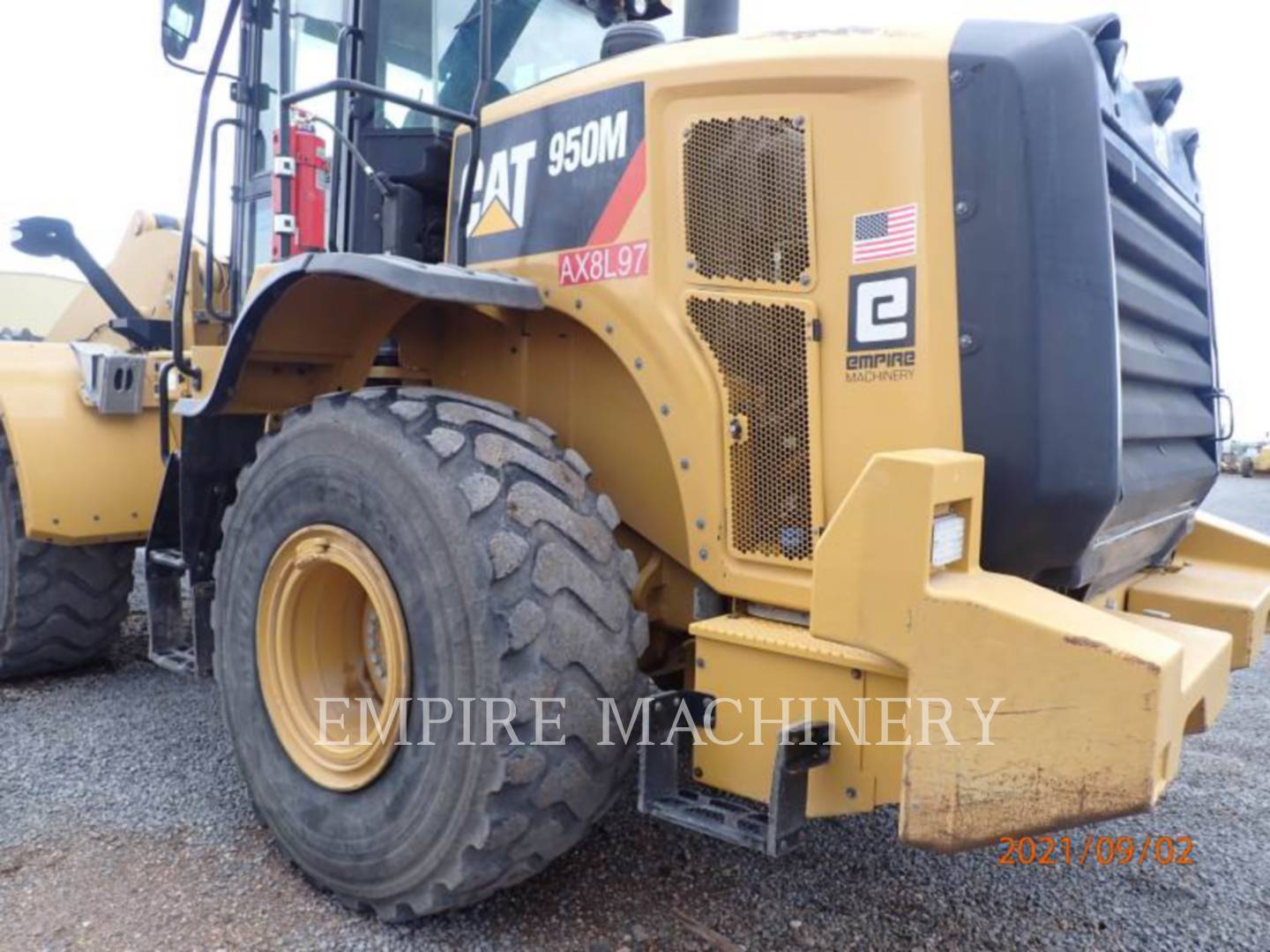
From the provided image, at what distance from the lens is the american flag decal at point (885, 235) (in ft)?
6.82

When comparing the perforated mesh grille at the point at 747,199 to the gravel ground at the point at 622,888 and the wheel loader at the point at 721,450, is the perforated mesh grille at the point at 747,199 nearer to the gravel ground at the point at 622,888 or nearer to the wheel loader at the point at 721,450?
the wheel loader at the point at 721,450

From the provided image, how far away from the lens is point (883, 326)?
2.12 metres

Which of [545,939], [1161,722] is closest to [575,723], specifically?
[545,939]

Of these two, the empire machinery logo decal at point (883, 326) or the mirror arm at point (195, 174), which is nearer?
the empire machinery logo decal at point (883, 326)

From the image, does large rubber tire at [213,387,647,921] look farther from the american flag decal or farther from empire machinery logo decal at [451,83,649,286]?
the american flag decal

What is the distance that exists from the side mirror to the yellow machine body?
1.29 metres

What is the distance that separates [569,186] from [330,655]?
54.9 inches

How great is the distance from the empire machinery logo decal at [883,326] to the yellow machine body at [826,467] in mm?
18

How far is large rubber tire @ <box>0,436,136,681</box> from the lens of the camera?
4.04m

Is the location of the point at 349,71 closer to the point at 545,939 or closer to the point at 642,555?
the point at 642,555

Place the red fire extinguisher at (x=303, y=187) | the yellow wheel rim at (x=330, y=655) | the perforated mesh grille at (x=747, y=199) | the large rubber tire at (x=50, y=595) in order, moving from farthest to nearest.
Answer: the large rubber tire at (x=50, y=595) → the red fire extinguisher at (x=303, y=187) → the yellow wheel rim at (x=330, y=655) → the perforated mesh grille at (x=747, y=199)

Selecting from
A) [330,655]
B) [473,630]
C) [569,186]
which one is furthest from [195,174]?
[473,630]

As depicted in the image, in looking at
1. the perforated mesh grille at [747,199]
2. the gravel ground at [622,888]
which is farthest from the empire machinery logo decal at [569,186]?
the gravel ground at [622,888]

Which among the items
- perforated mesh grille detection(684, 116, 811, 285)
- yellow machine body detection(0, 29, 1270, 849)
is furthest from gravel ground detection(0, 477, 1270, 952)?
perforated mesh grille detection(684, 116, 811, 285)
